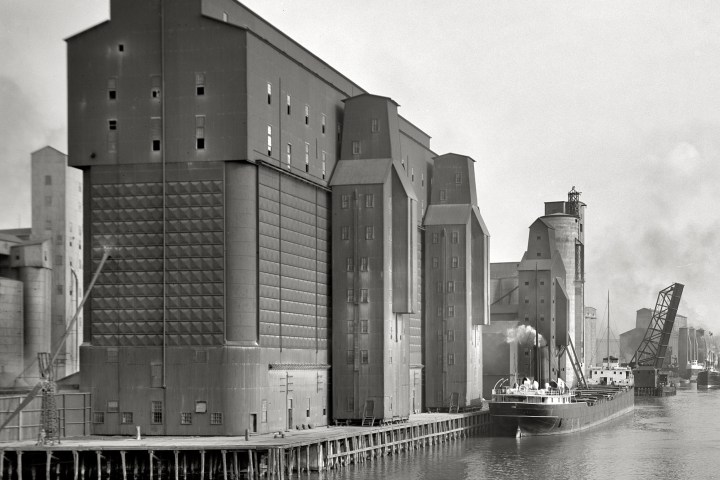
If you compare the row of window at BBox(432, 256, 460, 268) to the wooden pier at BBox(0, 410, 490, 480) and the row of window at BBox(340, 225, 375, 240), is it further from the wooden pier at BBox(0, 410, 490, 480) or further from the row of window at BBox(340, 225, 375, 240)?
the wooden pier at BBox(0, 410, 490, 480)

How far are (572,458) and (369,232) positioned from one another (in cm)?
2650

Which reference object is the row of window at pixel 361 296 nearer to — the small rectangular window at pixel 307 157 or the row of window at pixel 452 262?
the small rectangular window at pixel 307 157

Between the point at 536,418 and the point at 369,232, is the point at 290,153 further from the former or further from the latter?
the point at 536,418

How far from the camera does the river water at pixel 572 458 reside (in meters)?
85.2

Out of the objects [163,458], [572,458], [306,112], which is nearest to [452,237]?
[572,458]

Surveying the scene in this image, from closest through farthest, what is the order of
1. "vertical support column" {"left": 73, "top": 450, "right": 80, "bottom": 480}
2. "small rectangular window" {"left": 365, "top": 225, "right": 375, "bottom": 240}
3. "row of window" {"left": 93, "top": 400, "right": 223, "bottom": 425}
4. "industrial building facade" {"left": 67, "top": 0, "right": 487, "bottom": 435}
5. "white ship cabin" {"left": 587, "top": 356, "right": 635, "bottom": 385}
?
"vertical support column" {"left": 73, "top": 450, "right": 80, "bottom": 480}
"row of window" {"left": 93, "top": 400, "right": 223, "bottom": 425}
"industrial building facade" {"left": 67, "top": 0, "right": 487, "bottom": 435}
"small rectangular window" {"left": 365, "top": 225, "right": 375, "bottom": 240}
"white ship cabin" {"left": 587, "top": 356, "right": 635, "bottom": 385}

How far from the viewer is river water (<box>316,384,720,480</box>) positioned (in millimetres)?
85188

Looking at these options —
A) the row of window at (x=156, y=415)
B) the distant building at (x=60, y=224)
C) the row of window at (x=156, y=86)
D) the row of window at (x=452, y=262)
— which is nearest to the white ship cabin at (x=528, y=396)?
the row of window at (x=452, y=262)

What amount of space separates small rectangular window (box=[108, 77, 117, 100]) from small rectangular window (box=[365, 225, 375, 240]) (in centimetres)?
2478

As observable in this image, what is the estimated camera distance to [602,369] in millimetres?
198875

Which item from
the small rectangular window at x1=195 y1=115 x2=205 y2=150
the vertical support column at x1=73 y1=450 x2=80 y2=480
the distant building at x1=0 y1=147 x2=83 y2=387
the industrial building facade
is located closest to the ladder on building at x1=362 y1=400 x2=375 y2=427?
the industrial building facade

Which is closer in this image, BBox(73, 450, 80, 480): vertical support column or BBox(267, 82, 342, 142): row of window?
BBox(73, 450, 80, 480): vertical support column

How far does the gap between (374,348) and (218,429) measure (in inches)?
771

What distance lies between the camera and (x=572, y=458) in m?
98.3
